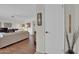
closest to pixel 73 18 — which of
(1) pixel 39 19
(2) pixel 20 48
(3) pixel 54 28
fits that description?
(3) pixel 54 28

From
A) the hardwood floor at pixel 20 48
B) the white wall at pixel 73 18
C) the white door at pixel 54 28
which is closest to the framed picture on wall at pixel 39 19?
the white door at pixel 54 28

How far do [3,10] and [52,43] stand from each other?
4.87ft

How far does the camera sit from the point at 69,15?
120 inches

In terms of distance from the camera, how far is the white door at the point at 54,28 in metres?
2.98

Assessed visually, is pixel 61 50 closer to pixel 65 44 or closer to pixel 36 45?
pixel 65 44

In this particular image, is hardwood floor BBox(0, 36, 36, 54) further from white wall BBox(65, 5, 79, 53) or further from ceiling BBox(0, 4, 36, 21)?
white wall BBox(65, 5, 79, 53)

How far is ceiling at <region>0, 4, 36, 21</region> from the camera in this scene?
2816mm

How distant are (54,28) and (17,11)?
103cm

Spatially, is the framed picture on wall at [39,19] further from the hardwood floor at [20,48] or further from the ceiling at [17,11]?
the hardwood floor at [20,48]

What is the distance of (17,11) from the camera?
2.96 metres

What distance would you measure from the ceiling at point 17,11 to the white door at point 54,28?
1.36ft

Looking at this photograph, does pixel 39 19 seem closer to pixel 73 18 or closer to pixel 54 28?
pixel 54 28

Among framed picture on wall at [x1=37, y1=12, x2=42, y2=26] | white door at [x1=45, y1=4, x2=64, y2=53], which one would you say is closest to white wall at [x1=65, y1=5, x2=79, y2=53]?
white door at [x1=45, y1=4, x2=64, y2=53]
